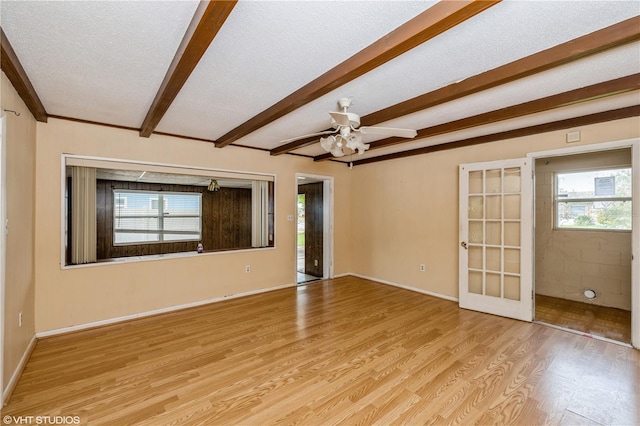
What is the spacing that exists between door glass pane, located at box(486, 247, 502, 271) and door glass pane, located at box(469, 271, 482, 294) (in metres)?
0.18

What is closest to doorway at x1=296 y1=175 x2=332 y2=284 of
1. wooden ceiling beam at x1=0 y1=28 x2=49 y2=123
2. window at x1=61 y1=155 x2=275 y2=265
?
window at x1=61 y1=155 x2=275 y2=265

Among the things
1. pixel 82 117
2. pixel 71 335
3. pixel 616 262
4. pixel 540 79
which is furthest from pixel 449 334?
pixel 82 117

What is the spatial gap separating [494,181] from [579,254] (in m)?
1.95

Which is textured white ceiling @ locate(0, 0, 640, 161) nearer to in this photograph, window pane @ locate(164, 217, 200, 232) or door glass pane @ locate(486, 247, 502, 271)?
door glass pane @ locate(486, 247, 502, 271)

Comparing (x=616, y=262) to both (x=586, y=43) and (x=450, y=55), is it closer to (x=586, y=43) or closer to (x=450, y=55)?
(x=586, y=43)

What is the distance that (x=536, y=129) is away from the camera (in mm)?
3447

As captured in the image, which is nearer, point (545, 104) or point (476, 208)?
point (545, 104)

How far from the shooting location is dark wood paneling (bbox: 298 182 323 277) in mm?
5934

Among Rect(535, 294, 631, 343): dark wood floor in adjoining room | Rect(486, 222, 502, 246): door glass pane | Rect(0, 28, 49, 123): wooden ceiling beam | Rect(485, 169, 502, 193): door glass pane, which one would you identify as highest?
Rect(0, 28, 49, 123): wooden ceiling beam

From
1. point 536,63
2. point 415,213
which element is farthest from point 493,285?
point 536,63

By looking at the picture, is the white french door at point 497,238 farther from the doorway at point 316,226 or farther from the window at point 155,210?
the window at point 155,210

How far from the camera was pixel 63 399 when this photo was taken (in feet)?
6.62

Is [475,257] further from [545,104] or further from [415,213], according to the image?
[545,104]

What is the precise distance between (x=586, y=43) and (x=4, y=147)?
147 inches
